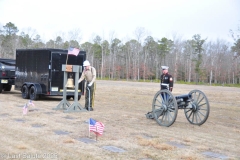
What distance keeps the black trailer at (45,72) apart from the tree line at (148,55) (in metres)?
58.8

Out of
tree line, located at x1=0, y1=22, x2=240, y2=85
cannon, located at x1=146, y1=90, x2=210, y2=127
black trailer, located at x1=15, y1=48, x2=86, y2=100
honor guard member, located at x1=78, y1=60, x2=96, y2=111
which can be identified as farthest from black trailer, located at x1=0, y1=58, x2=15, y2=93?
tree line, located at x1=0, y1=22, x2=240, y2=85

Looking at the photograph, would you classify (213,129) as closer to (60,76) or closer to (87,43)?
(60,76)

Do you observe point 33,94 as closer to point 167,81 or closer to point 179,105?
point 167,81

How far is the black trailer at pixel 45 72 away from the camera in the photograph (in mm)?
14523

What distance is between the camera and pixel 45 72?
14656 mm

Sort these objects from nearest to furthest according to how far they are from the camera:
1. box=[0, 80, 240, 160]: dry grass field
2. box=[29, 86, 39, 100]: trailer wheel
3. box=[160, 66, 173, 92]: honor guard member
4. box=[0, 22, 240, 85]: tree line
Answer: box=[0, 80, 240, 160]: dry grass field → box=[160, 66, 173, 92]: honor guard member → box=[29, 86, 39, 100]: trailer wheel → box=[0, 22, 240, 85]: tree line

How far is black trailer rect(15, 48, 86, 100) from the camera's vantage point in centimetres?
1452

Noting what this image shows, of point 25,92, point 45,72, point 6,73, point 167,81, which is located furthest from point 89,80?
point 6,73

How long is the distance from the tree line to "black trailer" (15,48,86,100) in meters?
58.8

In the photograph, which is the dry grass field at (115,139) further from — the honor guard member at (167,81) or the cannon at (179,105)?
the honor guard member at (167,81)

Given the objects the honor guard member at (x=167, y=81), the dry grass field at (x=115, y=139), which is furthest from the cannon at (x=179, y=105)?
the honor guard member at (x=167, y=81)

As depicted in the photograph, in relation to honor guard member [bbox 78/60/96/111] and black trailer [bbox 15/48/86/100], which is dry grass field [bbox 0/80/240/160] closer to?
honor guard member [bbox 78/60/96/111]

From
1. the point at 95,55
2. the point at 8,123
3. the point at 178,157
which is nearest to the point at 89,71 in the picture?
the point at 8,123

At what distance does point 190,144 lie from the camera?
22.6 ft
